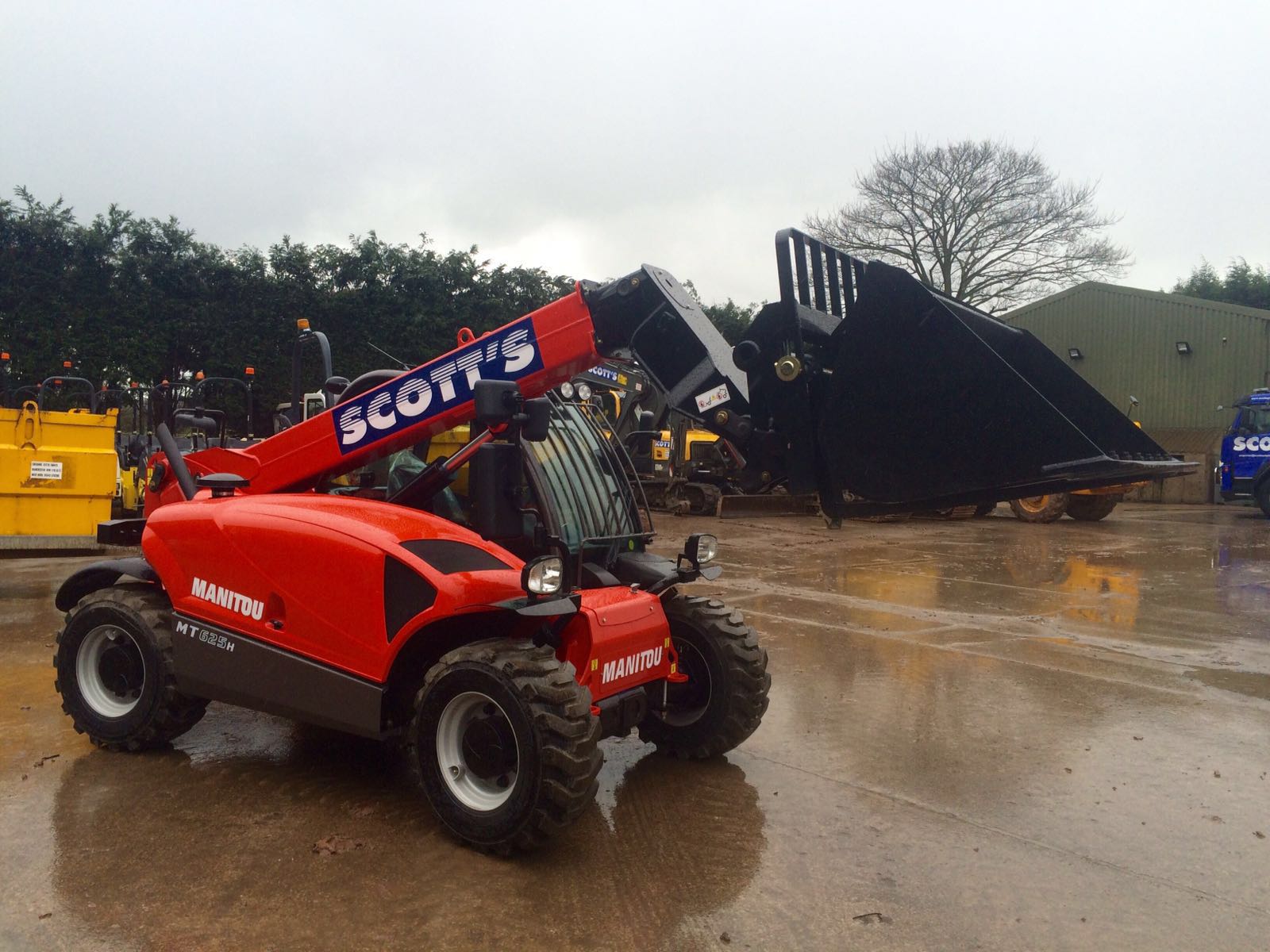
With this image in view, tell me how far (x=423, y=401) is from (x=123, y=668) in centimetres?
196

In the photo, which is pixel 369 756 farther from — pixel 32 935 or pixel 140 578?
pixel 32 935

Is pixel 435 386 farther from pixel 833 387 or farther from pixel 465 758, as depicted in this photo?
pixel 833 387

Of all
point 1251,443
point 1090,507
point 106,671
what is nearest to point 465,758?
point 106,671

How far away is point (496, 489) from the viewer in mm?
3941

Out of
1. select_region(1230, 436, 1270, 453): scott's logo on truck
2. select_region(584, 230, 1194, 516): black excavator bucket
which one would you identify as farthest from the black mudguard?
select_region(1230, 436, 1270, 453): scott's logo on truck

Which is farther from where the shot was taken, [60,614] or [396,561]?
[60,614]

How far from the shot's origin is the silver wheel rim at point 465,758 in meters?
3.70

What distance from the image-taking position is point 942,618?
28.6 feet

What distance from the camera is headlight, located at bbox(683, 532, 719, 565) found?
4.53m

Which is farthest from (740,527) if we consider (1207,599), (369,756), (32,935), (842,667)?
(32,935)

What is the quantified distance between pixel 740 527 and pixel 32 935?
14417 mm

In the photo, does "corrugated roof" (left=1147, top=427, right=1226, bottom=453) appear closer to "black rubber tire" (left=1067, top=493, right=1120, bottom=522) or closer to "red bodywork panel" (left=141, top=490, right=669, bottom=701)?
"black rubber tire" (left=1067, top=493, right=1120, bottom=522)

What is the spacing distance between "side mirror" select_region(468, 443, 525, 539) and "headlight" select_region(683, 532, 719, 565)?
0.85 meters

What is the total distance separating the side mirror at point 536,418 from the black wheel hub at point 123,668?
2.33 meters
